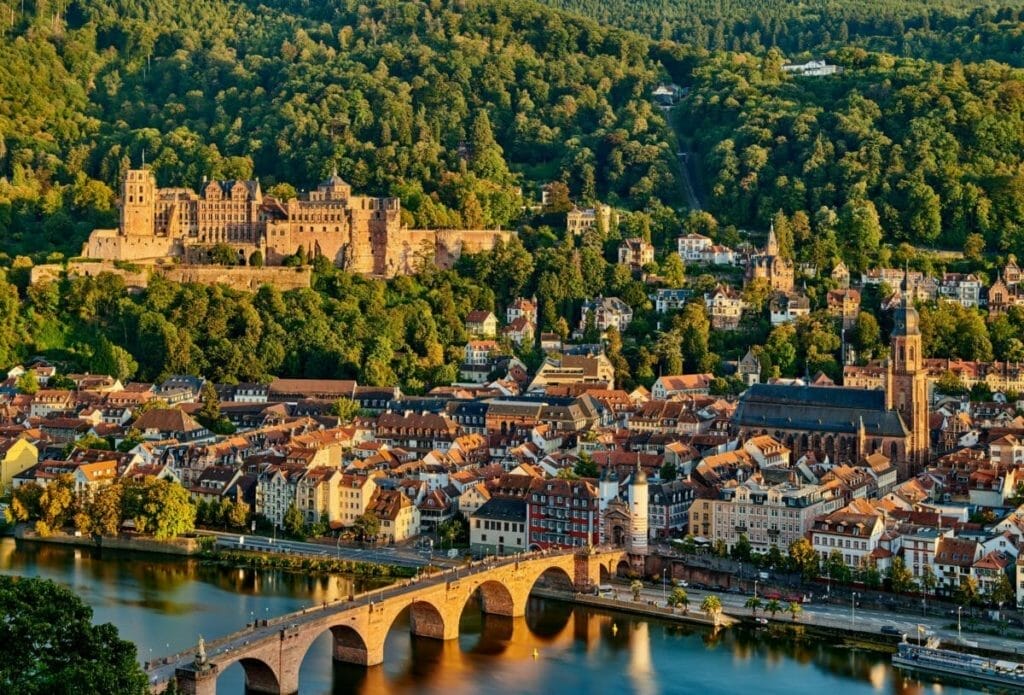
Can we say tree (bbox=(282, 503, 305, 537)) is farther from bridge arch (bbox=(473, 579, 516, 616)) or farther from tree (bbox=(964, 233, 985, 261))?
tree (bbox=(964, 233, 985, 261))

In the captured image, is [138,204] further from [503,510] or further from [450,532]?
[503,510]

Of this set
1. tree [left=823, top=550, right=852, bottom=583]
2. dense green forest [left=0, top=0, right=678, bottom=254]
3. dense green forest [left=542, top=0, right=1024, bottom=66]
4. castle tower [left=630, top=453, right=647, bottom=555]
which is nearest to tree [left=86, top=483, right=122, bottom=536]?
castle tower [left=630, top=453, right=647, bottom=555]

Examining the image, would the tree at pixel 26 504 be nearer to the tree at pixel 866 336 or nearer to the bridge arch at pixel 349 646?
the bridge arch at pixel 349 646

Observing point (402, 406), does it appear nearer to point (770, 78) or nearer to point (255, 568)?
point (255, 568)

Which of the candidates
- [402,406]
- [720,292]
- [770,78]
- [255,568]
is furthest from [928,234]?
[255,568]

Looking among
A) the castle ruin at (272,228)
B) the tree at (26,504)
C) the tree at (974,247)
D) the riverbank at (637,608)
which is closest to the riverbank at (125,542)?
the tree at (26,504)

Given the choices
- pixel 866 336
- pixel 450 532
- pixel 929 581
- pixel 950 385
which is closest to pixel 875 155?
pixel 866 336
